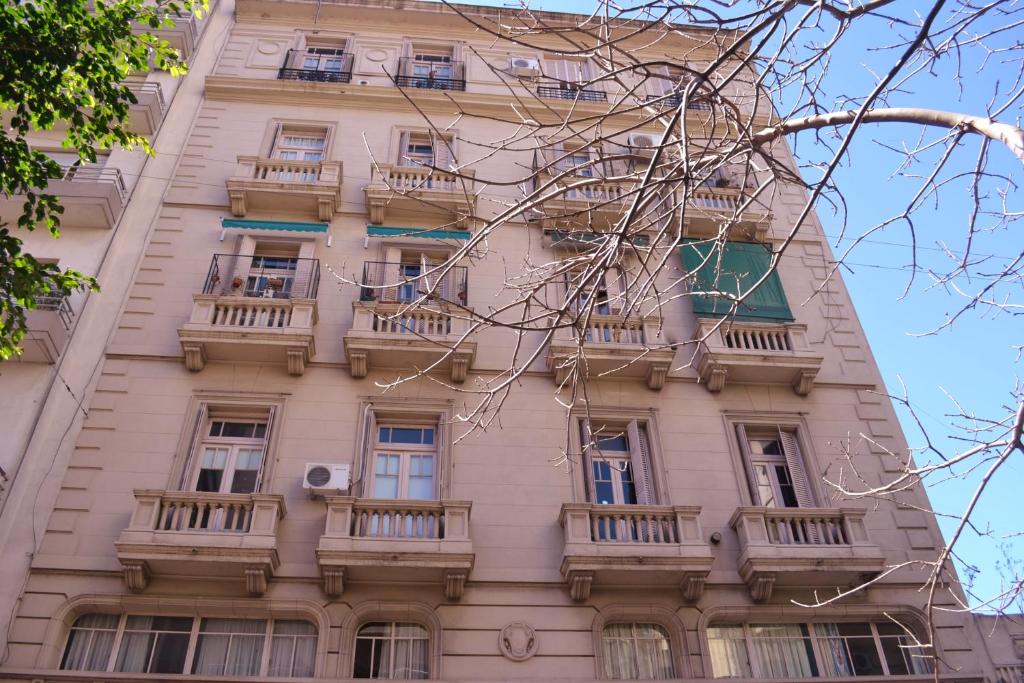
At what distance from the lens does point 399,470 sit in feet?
44.1

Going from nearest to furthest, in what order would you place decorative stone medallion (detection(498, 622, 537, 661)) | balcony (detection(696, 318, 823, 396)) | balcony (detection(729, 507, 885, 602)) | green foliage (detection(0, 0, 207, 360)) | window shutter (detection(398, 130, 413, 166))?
1. green foliage (detection(0, 0, 207, 360))
2. decorative stone medallion (detection(498, 622, 537, 661))
3. balcony (detection(729, 507, 885, 602))
4. balcony (detection(696, 318, 823, 396))
5. window shutter (detection(398, 130, 413, 166))

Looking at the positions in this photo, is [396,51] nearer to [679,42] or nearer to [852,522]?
[679,42]

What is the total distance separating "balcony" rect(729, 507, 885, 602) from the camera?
1187 cm

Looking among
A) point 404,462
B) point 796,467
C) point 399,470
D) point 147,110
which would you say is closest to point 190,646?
point 399,470

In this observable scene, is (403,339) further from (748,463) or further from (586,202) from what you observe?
(748,463)

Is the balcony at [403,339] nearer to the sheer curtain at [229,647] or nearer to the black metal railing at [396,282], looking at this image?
the black metal railing at [396,282]

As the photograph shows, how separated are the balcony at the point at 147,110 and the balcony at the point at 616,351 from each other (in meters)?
9.99

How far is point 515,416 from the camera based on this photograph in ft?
45.5

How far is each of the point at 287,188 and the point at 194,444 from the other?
572cm

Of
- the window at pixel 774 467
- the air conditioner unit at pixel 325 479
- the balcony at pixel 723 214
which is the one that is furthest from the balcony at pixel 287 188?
the window at pixel 774 467

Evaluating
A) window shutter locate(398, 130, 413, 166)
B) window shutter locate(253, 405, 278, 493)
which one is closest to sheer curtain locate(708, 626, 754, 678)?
window shutter locate(253, 405, 278, 493)

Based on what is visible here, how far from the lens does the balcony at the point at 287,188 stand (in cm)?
1652

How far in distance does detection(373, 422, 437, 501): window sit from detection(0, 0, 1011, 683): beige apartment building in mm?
47

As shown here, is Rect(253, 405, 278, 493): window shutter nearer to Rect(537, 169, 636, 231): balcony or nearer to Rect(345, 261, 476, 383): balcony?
Rect(345, 261, 476, 383): balcony
